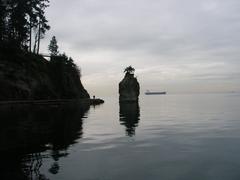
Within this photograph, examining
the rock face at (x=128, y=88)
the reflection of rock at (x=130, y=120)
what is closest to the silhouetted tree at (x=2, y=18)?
the reflection of rock at (x=130, y=120)

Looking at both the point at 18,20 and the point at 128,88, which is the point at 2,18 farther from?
the point at 128,88

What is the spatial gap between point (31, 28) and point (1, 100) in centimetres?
3229

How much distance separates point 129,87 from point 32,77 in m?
63.6

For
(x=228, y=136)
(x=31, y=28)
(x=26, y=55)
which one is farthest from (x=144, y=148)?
(x=31, y=28)

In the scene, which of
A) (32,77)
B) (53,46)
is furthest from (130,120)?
(53,46)

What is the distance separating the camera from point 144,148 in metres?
22.0

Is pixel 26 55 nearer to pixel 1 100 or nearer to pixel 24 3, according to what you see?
pixel 24 3

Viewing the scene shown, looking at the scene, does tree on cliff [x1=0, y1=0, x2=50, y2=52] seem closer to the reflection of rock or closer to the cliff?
the cliff

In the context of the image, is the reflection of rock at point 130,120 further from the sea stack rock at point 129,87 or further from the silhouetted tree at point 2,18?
the sea stack rock at point 129,87

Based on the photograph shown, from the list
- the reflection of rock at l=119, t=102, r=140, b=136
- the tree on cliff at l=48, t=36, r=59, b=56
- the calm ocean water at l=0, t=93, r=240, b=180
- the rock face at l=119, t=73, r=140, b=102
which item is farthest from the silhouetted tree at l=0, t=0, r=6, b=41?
the rock face at l=119, t=73, r=140, b=102

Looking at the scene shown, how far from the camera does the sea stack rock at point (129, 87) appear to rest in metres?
140

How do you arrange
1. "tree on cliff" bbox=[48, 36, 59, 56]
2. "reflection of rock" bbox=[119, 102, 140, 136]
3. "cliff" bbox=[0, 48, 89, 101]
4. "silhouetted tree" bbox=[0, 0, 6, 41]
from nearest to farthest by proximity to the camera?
"reflection of rock" bbox=[119, 102, 140, 136], "cliff" bbox=[0, 48, 89, 101], "silhouetted tree" bbox=[0, 0, 6, 41], "tree on cliff" bbox=[48, 36, 59, 56]

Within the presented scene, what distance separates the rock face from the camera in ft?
460

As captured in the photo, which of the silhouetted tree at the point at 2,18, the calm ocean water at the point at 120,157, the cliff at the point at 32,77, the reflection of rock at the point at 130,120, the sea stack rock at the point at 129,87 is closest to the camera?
the calm ocean water at the point at 120,157
